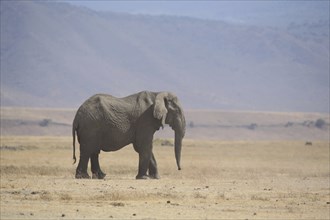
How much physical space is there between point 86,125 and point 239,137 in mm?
99516

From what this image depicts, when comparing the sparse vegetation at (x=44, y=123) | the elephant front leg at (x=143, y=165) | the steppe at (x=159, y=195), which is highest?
the sparse vegetation at (x=44, y=123)

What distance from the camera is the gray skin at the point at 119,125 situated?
90.1ft

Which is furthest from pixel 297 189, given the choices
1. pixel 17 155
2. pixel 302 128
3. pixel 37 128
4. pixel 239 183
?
pixel 302 128

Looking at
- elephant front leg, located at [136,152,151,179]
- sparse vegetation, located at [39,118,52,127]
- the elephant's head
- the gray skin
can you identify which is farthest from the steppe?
sparse vegetation, located at [39,118,52,127]

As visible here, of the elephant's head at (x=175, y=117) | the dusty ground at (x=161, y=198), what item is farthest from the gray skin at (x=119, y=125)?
the dusty ground at (x=161, y=198)

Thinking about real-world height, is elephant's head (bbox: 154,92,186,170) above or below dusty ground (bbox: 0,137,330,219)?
above

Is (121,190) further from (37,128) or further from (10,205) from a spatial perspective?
(37,128)

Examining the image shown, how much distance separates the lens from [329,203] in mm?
21109

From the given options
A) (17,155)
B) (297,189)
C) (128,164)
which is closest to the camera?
(297,189)

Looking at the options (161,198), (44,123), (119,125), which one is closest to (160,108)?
(119,125)

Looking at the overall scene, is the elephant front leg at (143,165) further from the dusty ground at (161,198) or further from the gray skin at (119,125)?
the dusty ground at (161,198)

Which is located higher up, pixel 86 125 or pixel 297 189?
pixel 86 125

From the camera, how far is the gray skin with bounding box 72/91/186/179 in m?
27.5

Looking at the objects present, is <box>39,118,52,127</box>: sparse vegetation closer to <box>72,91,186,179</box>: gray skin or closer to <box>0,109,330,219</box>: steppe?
<box>0,109,330,219</box>: steppe
